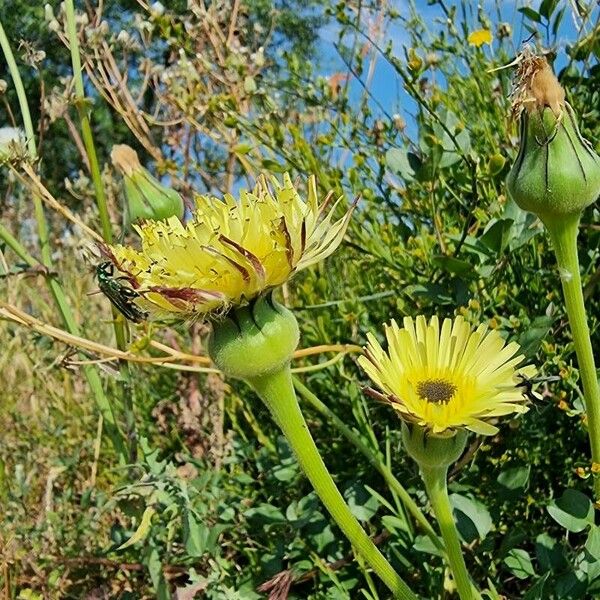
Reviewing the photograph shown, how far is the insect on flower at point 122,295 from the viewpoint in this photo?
0.64 meters

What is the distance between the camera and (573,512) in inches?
29.7

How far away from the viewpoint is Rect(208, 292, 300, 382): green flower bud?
22.6 inches

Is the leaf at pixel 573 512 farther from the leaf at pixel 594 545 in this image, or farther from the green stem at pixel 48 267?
the green stem at pixel 48 267

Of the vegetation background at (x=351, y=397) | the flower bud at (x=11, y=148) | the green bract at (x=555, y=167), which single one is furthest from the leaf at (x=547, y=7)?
the flower bud at (x=11, y=148)

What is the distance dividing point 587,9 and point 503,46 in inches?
11.2

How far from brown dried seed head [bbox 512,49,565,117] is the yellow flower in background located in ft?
1.93

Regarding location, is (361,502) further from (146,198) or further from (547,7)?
(547,7)

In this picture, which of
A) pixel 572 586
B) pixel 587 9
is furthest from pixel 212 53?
pixel 572 586

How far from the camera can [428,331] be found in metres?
0.70

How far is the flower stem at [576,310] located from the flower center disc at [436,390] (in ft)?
0.33

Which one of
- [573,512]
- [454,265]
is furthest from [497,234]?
[573,512]

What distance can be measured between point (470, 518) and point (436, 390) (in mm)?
247

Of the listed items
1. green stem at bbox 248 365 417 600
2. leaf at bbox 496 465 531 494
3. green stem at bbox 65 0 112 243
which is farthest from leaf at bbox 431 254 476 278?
green stem at bbox 65 0 112 243

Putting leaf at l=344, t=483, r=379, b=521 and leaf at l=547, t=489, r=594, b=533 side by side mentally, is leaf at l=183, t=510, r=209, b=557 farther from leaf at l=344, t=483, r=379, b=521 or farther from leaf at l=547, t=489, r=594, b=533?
leaf at l=547, t=489, r=594, b=533
